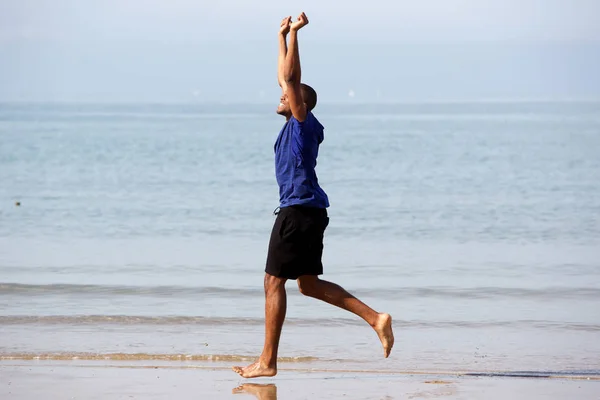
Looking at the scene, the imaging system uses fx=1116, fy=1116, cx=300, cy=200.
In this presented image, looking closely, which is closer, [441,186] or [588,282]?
[588,282]

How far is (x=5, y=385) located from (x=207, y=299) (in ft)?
12.9

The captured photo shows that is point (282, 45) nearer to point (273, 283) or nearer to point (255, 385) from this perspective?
point (273, 283)

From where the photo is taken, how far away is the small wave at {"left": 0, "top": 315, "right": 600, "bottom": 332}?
857 centimetres

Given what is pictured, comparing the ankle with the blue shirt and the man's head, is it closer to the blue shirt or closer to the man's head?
the blue shirt

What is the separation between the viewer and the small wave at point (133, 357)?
7.04 m

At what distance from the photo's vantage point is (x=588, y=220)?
17.5m

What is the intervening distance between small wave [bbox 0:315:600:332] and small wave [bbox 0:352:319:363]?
1.36m

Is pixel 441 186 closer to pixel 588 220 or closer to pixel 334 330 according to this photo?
pixel 588 220

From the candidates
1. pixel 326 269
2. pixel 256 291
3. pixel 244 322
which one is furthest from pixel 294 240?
pixel 326 269

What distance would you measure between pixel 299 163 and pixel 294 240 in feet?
1.36

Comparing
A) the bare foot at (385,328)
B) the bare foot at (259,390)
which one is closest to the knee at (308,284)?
the bare foot at (385,328)

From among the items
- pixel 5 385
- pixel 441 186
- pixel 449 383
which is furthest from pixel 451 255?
pixel 441 186

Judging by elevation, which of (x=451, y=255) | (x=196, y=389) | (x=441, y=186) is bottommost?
(x=196, y=389)

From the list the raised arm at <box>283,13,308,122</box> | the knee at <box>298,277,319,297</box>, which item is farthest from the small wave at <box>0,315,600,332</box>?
the raised arm at <box>283,13,308,122</box>
